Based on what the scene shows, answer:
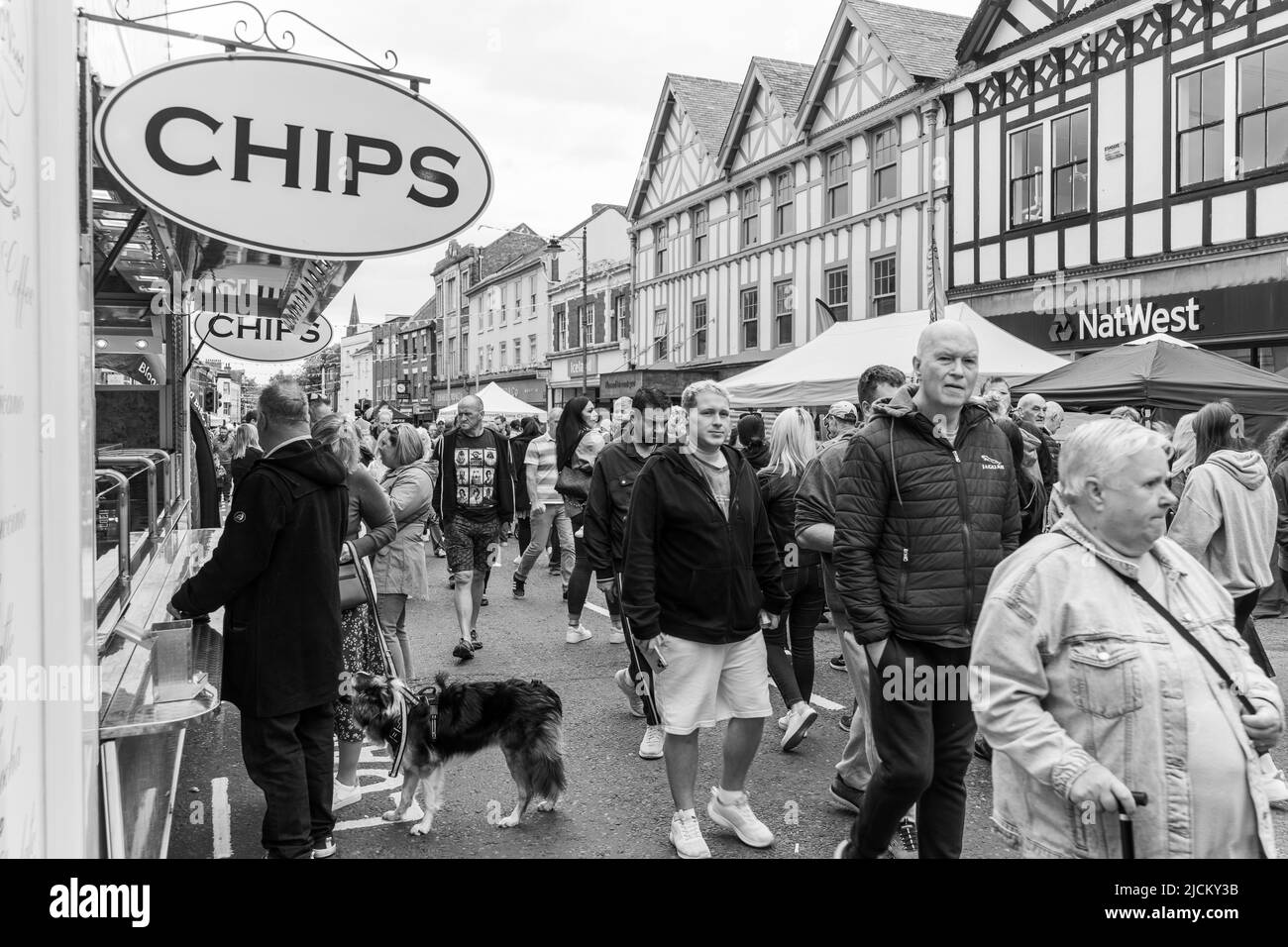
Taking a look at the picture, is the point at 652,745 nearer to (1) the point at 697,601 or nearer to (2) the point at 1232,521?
(1) the point at 697,601

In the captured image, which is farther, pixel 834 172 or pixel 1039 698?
pixel 834 172

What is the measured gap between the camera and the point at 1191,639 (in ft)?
7.62

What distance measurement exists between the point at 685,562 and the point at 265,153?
2391 mm

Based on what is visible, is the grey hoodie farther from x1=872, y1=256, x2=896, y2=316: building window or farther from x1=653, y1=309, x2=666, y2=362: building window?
x1=653, y1=309, x2=666, y2=362: building window

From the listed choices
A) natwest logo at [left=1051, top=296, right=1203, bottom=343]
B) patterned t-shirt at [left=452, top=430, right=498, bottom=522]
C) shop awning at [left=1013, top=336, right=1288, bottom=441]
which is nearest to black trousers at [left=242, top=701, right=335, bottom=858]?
patterned t-shirt at [left=452, top=430, right=498, bottom=522]

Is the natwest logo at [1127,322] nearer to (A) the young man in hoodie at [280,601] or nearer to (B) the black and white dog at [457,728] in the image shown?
(B) the black and white dog at [457,728]

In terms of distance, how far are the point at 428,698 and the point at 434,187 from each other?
2.58 m

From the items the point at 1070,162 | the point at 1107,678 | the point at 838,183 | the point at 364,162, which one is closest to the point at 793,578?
the point at 1107,678

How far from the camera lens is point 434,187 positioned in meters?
2.83

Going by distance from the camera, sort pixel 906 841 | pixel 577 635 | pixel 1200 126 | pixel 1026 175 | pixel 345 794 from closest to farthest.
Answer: pixel 906 841
pixel 345 794
pixel 577 635
pixel 1200 126
pixel 1026 175

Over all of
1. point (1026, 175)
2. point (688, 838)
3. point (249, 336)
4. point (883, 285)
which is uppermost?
point (1026, 175)

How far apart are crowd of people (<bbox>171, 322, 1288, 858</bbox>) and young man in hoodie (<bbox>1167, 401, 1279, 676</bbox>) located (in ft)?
0.05
